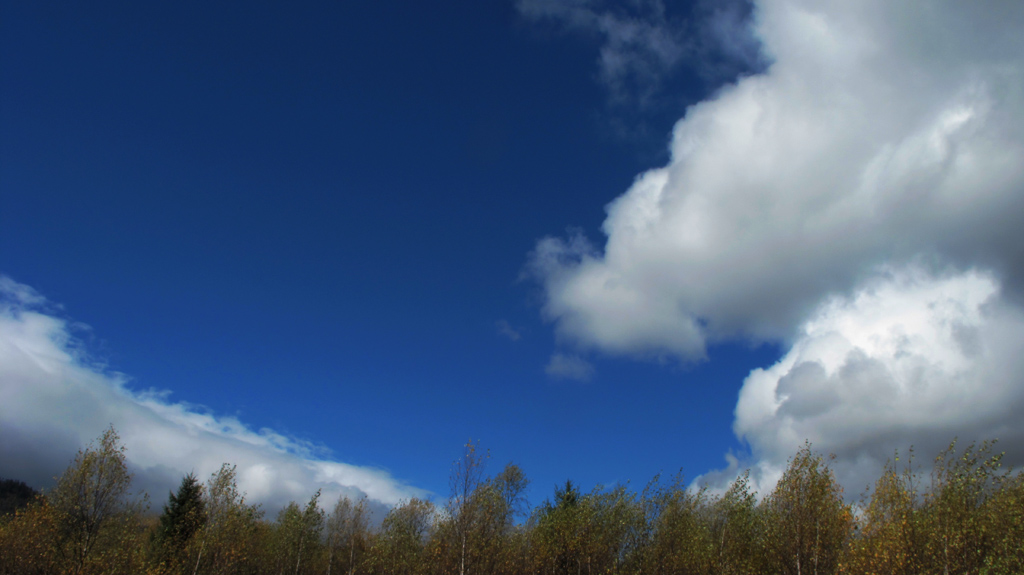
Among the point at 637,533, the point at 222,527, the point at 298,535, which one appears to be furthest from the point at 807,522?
the point at 298,535

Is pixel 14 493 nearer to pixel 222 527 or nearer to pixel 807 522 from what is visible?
pixel 222 527

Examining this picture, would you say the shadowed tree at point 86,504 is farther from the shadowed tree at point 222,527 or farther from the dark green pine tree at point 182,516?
the dark green pine tree at point 182,516

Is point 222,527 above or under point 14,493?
above

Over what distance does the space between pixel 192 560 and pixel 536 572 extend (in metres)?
32.6

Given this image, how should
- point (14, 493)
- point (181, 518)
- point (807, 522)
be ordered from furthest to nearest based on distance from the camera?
point (14, 493) < point (181, 518) < point (807, 522)

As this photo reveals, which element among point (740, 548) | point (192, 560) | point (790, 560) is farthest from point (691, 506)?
point (192, 560)

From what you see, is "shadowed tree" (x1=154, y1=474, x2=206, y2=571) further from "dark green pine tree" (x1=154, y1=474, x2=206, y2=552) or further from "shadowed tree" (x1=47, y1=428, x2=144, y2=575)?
"shadowed tree" (x1=47, y1=428, x2=144, y2=575)

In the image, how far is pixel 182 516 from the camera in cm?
5688

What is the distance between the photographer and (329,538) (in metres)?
70.8

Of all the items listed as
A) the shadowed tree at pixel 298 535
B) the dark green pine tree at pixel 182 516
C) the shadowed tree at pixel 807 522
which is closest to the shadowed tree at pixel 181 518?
the dark green pine tree at pixel 182 516

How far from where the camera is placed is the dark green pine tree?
53.5 meters

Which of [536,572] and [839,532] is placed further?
[536,572]

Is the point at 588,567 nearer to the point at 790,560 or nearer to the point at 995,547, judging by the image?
the point at 790,560

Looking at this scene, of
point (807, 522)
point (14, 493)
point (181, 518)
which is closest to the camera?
point (807, 522)
